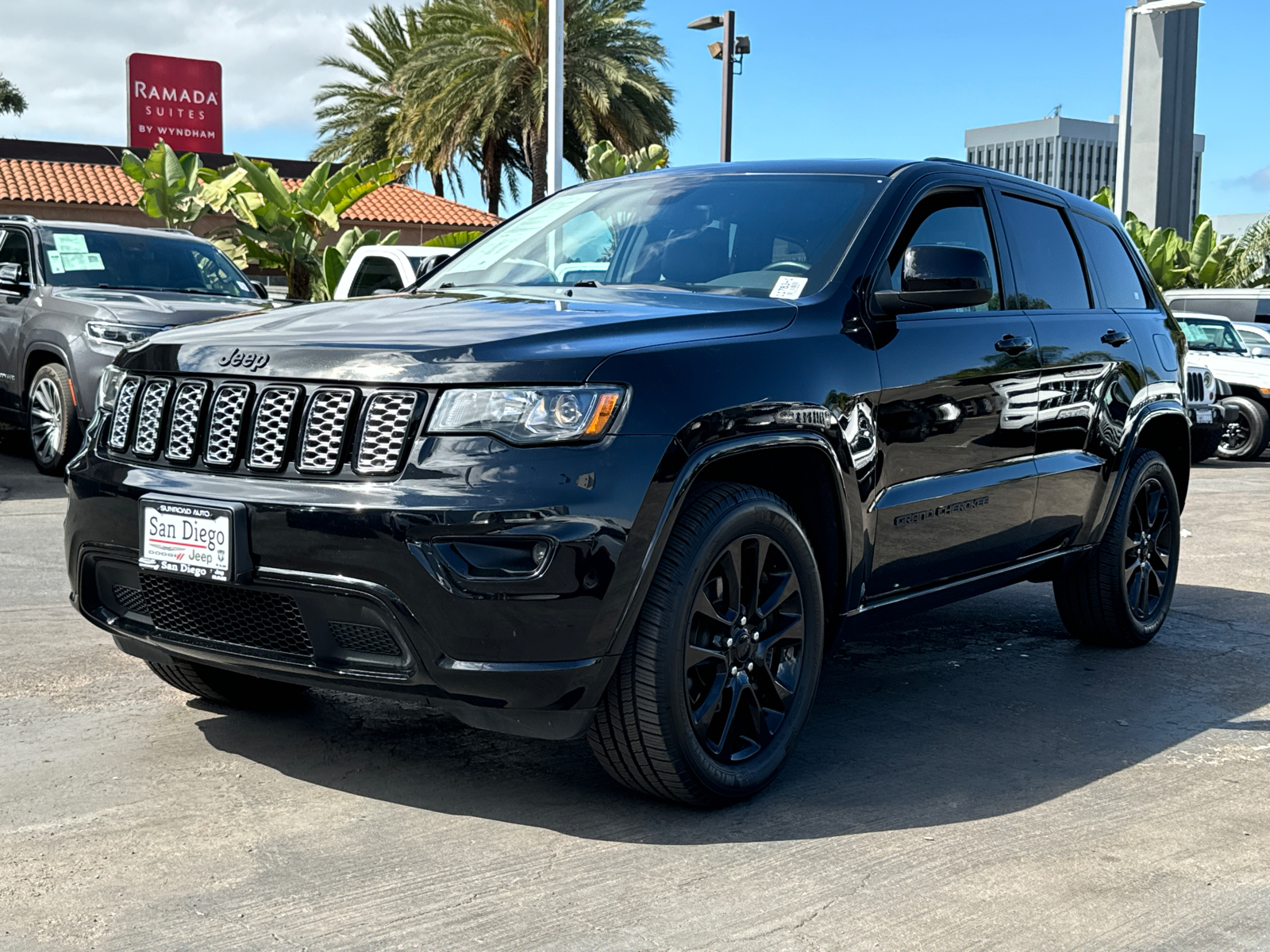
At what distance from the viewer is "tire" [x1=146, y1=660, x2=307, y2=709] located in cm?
434

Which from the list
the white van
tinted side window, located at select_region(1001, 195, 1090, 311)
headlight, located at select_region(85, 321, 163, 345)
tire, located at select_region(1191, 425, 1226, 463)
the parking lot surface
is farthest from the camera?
the white van

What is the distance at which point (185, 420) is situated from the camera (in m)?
3.63

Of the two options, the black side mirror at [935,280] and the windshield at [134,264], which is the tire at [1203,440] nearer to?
the black side mirror at [935,280]

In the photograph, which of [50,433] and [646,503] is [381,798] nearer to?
[646,503]

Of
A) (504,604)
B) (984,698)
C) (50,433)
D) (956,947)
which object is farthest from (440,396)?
(50,433)

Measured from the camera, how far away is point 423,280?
16.8ft

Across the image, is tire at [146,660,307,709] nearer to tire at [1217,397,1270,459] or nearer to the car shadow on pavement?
the car shadow on pavement

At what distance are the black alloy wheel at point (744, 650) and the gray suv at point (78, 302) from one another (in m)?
6.53

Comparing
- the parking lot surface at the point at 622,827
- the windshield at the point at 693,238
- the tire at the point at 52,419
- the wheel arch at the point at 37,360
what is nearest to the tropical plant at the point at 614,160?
the wheel arch at the point at 37,360

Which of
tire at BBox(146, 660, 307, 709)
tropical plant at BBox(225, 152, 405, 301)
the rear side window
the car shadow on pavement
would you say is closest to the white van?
tropical plant at BBox(225, 152, 405, 301)

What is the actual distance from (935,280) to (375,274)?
1007cm

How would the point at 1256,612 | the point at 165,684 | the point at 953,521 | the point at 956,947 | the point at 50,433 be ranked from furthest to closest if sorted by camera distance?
the point at 50,433
the point at 1256,612
the point at 165,684
the point at 953,521
the point at 956,947

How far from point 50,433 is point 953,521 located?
24.4ft

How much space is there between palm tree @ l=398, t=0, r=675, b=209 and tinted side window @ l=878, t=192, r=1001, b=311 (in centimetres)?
2652
